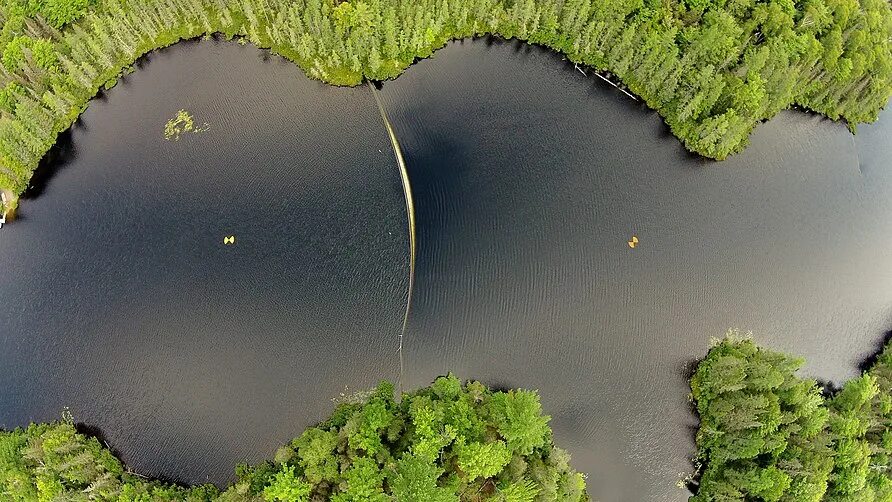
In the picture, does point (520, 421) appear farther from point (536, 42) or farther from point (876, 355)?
point (536, 42)

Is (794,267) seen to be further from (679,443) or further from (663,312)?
(679,443)

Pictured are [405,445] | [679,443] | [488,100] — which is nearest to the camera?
[405,445]

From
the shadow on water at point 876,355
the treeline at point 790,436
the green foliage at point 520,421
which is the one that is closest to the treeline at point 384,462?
the green foliage at point 520,421

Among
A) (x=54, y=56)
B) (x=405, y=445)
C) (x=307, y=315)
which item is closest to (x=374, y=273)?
(x=307, y=315)

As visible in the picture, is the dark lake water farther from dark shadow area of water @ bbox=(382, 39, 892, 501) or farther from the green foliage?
the green foliage

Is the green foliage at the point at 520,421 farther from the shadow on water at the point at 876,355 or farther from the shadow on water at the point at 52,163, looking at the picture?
the shadow on water at the point at 52,163

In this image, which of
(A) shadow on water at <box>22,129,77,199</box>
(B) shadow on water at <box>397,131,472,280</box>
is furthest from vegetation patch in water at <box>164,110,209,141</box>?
(B) shadow on water at <box>397,131,472,280</box>

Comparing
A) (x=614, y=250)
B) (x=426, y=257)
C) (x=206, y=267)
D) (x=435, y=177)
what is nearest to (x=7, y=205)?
(x=206, y=267)
